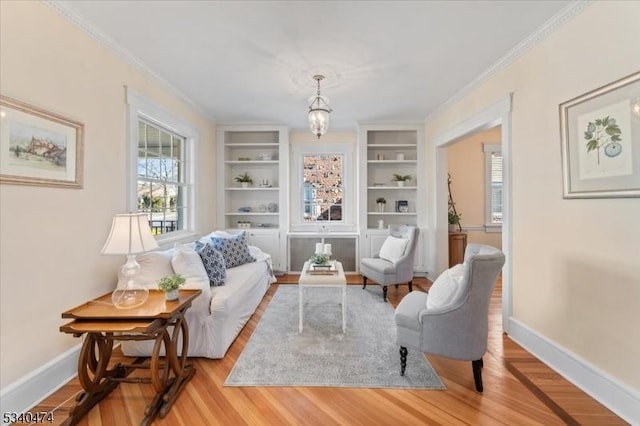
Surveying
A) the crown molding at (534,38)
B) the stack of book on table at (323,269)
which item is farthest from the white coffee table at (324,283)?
the crown molding at (534,38)

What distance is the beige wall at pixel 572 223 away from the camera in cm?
177

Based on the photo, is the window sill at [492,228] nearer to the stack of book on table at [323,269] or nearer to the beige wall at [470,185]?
the beige wall at [470,185]

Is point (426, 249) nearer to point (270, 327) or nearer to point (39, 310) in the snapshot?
point (270, 327)

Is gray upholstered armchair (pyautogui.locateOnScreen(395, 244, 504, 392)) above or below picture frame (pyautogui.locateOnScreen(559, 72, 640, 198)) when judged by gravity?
below

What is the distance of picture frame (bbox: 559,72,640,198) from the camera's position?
171 cm

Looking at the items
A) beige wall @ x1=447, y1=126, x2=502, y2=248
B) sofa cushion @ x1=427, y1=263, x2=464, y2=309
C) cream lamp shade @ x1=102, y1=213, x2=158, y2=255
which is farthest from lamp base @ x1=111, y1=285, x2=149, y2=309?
beige wall @ x1=447, y1=126, x2=502, y2=248

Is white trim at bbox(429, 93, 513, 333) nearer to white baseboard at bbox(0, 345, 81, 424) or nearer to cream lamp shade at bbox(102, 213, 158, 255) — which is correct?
cream lamp shade at bbox(102, 213, 158, 255)

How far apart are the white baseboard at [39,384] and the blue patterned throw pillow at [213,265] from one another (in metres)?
1.10

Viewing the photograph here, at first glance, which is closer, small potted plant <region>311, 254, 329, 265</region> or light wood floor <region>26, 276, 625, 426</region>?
light wood floor <region>26, 276, 625, 426</region>

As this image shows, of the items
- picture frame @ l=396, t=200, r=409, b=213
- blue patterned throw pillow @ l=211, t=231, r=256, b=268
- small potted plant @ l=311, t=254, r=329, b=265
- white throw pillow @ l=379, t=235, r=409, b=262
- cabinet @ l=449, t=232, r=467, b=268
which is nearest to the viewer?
small potted plant @ l=311, t=254, r=329, b=265

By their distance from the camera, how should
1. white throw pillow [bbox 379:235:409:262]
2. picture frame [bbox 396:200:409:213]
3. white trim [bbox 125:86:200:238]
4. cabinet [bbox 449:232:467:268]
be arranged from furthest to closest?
picture frame [bbox 396:200:409:213]
cabinet [bbox 449:232:467:268]
white throw pillow [bbox 379:235:409:262]
white trim [bbox 125:86:200:238]

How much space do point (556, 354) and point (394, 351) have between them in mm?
1234

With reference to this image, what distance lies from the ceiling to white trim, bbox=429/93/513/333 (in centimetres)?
46

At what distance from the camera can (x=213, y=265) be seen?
9.49 ft
